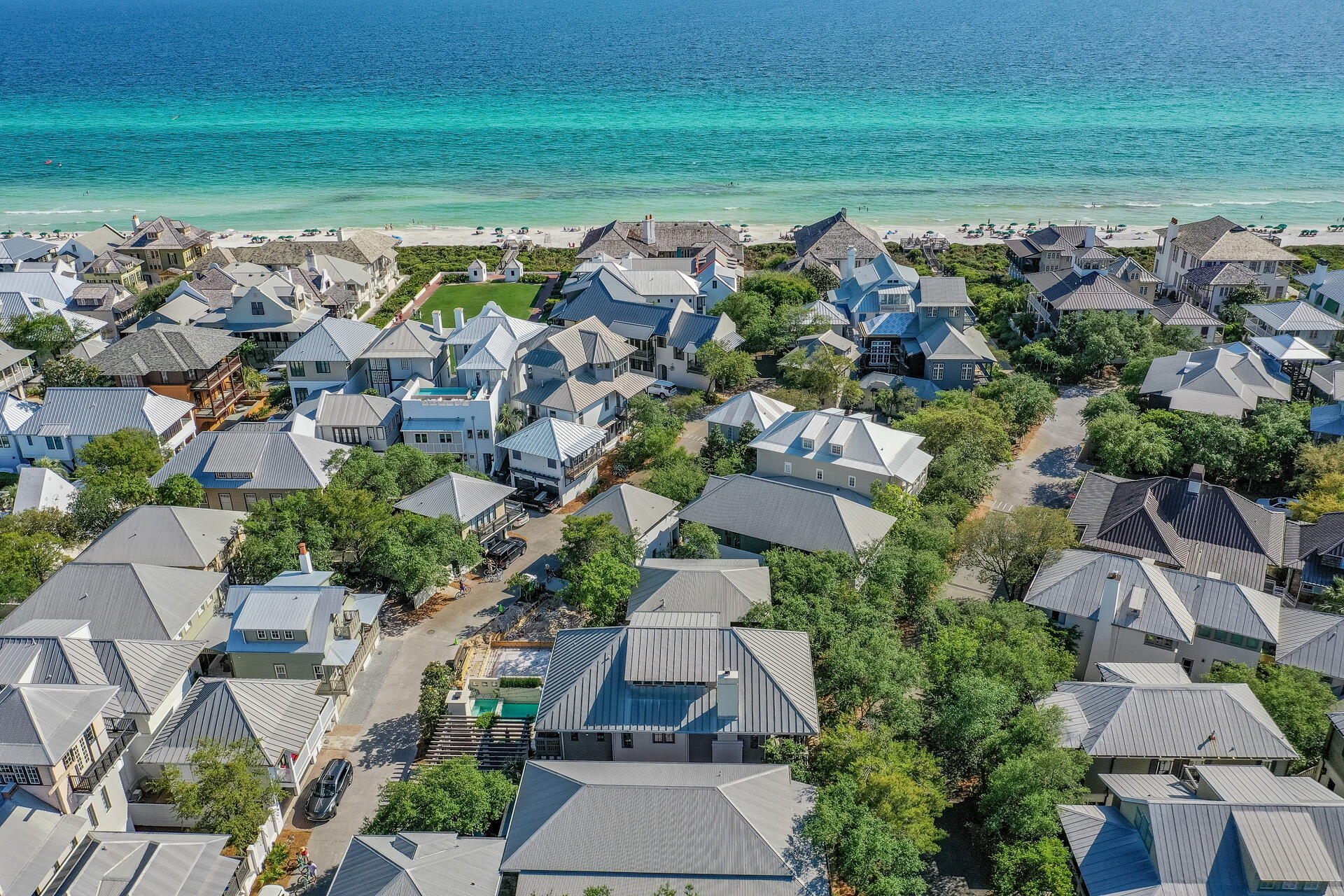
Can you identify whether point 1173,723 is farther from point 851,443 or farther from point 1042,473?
point 1042,473

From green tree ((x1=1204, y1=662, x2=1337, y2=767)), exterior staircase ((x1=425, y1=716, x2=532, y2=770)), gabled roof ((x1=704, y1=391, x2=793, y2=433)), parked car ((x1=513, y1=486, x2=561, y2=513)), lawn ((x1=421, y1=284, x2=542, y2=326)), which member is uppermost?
green tree ((x1=1204, y1=662, x2=1337, y2=767))

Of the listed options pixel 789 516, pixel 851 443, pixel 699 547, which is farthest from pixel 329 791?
A: pixel 851 443

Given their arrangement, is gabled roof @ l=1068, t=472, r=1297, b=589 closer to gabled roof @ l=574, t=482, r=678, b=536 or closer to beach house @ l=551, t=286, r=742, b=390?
gabled roof @ l=574, t=482, r=678, b=536

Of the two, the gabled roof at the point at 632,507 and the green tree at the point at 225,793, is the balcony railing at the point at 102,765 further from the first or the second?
the gabled roof at the point at 632,507

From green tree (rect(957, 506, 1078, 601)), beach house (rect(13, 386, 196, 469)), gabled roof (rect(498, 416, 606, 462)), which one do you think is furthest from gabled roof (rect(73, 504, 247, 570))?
green tree (rect(957, 506, 1078, 601))

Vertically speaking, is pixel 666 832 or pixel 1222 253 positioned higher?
pixel 1222 253

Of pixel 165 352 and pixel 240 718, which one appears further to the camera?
pixel 165 352
